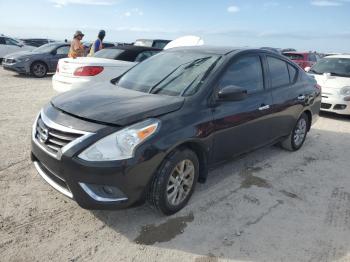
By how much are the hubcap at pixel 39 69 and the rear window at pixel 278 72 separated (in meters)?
10.9

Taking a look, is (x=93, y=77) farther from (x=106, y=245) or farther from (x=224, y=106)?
(x=106, y=245)

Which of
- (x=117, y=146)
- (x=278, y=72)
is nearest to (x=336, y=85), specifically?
(x=278, y=72)

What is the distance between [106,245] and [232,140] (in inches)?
71.9

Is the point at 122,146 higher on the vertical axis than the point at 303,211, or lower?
higher

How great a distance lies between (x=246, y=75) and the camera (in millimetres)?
4289

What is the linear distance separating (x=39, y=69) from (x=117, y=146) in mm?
11916

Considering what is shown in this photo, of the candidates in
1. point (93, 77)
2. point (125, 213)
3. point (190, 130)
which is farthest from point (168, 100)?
point (93, 77)

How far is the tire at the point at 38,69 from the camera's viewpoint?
1339cm

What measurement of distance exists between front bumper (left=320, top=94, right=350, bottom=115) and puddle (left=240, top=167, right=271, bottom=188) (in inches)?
171

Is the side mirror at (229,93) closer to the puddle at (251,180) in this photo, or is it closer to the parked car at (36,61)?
the puddle at (251,180)

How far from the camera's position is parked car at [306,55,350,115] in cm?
809

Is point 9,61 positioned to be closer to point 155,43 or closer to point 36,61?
point 36,61

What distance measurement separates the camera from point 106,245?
3010mm

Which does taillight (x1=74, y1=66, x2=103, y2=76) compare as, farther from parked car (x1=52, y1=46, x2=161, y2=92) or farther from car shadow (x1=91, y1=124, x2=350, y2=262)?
car shadow (x1=91, y1=124, x2=350, y2=262)
